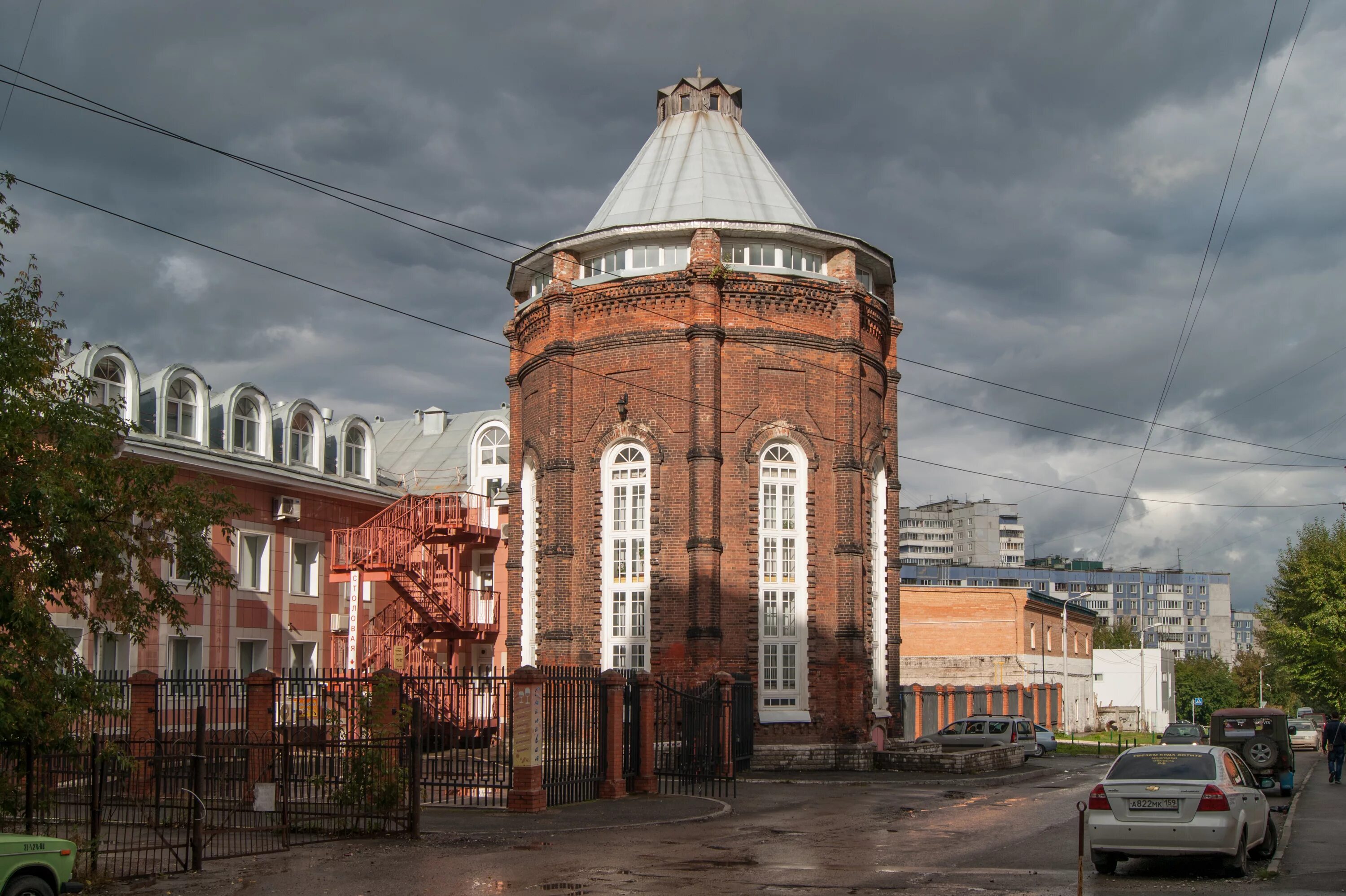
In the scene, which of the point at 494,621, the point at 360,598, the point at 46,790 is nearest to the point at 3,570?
the point at 46,790

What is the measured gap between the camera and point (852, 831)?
59.5 feet

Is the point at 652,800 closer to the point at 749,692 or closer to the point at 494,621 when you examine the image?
the point at 749,692

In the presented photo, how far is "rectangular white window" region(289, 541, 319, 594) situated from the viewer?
113 ft

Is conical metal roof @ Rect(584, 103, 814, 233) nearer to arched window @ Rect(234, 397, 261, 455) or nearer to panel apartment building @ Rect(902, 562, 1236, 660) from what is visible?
arched window @ Rect(234, 397, 261, 455)

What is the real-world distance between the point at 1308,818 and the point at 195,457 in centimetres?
2455

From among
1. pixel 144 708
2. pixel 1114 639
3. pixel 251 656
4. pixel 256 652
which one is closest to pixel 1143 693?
pixel 256 652

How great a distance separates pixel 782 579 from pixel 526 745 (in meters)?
12.3

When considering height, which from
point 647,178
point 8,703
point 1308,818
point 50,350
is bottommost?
point 1308,818

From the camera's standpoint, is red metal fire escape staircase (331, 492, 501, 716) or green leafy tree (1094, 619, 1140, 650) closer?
red metal fire escape staircase (331, 492, 501, 716)

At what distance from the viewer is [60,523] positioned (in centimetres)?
1249

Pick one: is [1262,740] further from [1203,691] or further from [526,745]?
[1203,691]

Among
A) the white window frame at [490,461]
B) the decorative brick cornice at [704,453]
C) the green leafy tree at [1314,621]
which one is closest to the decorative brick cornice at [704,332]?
the decorative brick cornice at [704,453]

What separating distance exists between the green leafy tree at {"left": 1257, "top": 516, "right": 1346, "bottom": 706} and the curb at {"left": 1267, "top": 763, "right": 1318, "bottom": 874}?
22059 millimetres

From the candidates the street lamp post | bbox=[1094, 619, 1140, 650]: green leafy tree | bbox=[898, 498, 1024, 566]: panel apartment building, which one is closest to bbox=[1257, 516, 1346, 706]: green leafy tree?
the street lamp post
